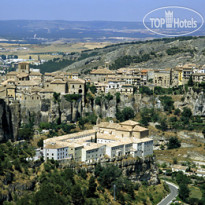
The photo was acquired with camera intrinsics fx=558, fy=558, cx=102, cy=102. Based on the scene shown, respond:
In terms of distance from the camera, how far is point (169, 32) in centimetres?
8850

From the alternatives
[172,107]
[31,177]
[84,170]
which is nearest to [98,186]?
[84,170]

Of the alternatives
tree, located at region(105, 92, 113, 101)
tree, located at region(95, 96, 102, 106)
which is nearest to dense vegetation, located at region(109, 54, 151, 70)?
tree, located at region(105, 92, 113, 101)

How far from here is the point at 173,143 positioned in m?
57.5

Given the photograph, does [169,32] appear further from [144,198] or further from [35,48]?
[35,48]

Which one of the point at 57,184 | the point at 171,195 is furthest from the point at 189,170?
the point at 57,184

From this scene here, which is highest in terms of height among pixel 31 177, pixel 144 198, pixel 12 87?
pixel 12 87

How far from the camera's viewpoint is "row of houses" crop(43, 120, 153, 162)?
43.0 metres

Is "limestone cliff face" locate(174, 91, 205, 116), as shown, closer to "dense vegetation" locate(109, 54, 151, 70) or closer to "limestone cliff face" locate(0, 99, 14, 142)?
"limestone cliff face" locate(0, 99, 14, 142)

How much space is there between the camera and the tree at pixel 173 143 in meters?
57.4

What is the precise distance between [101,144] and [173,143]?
46.8ft

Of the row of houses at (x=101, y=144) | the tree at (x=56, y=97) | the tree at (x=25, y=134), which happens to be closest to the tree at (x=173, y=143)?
the row of houses at (x=101, y=144)

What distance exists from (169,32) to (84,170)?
165ft

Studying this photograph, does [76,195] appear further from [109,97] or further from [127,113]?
[109,97]

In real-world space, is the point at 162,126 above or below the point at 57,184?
above
